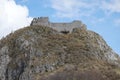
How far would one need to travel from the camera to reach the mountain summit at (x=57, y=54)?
443ft

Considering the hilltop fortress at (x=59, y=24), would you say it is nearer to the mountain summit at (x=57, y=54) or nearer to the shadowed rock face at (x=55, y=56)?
the mountain summit at (x=57, y=54)

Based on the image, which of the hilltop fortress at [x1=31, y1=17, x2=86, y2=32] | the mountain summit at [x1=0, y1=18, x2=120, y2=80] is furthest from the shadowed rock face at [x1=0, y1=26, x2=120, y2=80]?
the hilltop fortress at [x1=31, y1=17, x2=86, y2=32]

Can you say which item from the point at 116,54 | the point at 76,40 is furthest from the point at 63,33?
the point at 116,54

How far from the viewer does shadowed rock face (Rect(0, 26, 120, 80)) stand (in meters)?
135

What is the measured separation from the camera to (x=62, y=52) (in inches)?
5600

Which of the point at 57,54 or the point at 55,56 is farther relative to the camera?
the point at 57,54

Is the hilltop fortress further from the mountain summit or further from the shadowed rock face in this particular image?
the shadowed rock face

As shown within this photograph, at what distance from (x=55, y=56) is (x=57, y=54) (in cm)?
108

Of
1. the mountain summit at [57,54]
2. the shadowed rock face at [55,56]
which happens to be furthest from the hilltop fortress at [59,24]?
the shadowed rock face at [55,56]

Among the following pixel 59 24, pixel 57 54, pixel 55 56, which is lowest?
pixel 55 56

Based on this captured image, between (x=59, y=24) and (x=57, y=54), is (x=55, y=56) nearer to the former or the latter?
(x=57, y=54)

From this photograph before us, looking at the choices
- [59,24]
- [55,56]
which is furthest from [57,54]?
[59,24]

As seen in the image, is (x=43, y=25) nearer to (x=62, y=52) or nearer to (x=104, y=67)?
(x=62, y=52)

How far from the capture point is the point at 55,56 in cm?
14062
